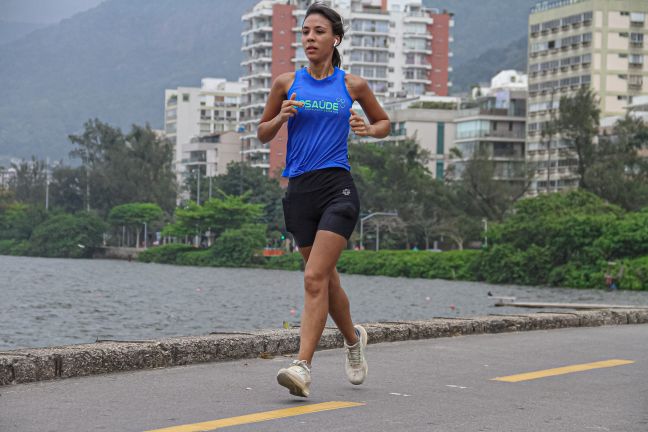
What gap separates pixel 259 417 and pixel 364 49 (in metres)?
172

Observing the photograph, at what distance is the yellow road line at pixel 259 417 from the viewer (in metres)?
6.69

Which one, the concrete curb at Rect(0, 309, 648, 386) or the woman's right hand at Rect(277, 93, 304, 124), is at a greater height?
the woman's right hand at Rect(277, 93, 304, 124)

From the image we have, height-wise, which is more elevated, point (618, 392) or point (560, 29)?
point (560, 29)

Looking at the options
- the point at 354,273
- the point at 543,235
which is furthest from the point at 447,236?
the point at 543,235

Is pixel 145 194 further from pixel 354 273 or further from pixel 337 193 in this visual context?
pixel 337 193

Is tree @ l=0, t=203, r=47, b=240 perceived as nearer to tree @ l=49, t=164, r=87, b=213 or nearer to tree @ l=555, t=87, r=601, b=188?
tree @ l=49, t=164, r=87, b=213

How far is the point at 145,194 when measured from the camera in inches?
6147

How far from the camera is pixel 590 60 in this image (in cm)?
13162

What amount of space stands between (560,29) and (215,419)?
433 feet

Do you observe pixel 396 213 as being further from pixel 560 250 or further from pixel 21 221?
pixel 21 221

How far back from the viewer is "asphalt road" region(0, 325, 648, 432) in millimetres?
7004

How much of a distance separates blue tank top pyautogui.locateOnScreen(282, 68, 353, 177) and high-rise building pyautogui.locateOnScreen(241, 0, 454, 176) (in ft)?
526

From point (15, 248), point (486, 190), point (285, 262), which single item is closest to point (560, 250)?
point (486, 190)

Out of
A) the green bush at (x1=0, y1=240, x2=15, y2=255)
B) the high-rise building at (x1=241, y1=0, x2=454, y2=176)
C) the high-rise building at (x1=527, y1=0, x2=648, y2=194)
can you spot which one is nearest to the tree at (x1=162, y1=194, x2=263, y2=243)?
the high-rise building at (x1=527, y1=0, x2=648, y2=194)
